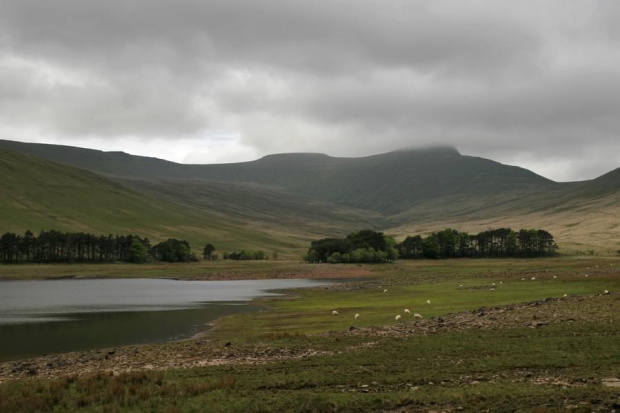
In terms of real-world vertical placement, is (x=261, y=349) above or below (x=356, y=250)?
below

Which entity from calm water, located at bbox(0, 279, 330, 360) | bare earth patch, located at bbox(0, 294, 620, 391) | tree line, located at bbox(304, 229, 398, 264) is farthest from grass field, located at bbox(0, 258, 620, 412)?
tree line, located at bbox(304, 229, 398, 264)

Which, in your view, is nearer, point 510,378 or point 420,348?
point 510,378

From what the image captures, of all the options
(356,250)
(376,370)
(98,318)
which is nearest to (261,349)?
(376,370)

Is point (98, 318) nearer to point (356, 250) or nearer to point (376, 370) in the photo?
point (376, 370)

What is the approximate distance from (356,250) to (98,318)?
12948 centimetres

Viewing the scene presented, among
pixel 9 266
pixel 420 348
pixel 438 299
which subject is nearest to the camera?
pixel 420 348

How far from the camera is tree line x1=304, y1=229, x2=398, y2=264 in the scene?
183m

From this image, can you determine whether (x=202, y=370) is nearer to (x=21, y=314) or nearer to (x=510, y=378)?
(x=510, y=378)

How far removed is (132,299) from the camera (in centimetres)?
8694

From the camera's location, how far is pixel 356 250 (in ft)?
610

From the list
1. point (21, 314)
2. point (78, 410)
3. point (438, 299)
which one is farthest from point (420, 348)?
point (21, 314)

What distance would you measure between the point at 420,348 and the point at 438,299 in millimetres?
A: 33767

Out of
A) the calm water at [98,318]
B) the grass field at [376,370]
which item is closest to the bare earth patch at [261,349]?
the grass field at [376,370]

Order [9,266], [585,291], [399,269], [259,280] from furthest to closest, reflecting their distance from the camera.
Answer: [9,266]
[399,269]
[259,280]
[585,291]
